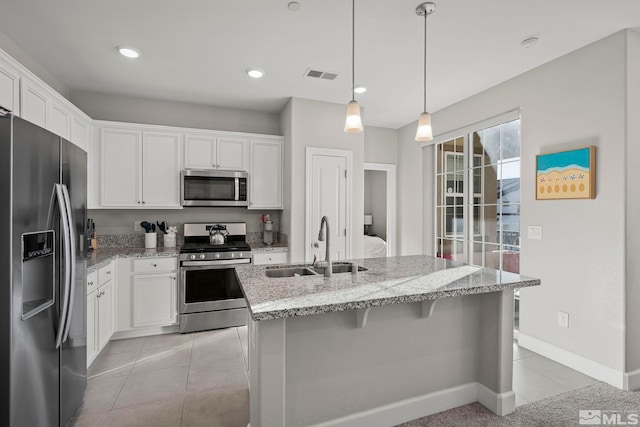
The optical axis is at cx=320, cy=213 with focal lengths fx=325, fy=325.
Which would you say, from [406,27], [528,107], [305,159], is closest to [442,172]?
[528,107]

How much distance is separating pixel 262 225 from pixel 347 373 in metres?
2.88

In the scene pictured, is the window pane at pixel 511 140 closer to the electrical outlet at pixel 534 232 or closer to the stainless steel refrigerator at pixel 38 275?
the electrical outlet at pixel 534 232

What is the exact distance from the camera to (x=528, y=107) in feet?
10.6

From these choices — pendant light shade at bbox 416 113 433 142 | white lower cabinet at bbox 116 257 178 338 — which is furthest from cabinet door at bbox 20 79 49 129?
pendant light shade at bbox 416 113 433 142

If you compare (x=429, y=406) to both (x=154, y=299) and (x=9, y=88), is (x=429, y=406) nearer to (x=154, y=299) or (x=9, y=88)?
(x=154, y=299)

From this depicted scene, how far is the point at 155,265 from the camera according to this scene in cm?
355

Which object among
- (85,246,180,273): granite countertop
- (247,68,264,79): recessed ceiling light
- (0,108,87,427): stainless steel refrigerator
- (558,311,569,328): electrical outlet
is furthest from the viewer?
(247,68,264,79): recessed ceiling light

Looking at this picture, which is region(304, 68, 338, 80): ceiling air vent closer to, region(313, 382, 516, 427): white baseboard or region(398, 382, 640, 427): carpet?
region(313, 382, 516, 427): white baseboard

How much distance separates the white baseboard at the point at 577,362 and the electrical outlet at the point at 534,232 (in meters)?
1.00

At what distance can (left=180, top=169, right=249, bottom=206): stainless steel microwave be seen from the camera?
12.9ft

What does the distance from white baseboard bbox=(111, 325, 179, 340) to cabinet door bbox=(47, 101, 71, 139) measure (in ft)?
6.81

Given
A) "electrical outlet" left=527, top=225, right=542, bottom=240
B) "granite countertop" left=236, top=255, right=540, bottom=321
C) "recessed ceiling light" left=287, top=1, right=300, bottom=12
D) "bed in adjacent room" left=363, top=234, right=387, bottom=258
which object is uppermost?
"recessed ceiling light" left=287, top=1, right=300, bottom=12

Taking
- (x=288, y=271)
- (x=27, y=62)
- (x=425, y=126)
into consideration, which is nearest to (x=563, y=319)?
(x=425, y=126)

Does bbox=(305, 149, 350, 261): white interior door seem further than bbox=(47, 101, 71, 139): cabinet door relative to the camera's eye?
Yes
